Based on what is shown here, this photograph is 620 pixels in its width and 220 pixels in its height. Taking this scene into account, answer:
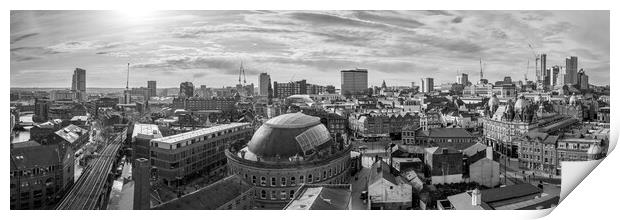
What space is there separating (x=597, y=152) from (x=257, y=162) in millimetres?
7426

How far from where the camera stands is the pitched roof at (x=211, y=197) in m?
7.19

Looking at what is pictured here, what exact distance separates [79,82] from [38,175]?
2728 millimetres

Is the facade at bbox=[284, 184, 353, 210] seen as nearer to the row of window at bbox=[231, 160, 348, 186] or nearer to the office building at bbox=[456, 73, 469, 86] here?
the row of window at bbox=[231, 160, 348, 186]

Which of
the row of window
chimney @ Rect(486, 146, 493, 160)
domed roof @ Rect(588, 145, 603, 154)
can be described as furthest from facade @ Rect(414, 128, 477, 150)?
the row of window

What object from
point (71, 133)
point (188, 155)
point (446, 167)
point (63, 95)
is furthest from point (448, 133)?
point (71, 133)

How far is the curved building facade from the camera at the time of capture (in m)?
9.59

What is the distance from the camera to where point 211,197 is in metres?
7.56

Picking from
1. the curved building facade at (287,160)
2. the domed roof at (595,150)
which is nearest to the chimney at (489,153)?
the domed roof at (595,150)

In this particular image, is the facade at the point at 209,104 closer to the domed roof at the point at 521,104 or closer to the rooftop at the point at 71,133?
the rooftop at the point at 71,133

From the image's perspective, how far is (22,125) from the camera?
970 cm

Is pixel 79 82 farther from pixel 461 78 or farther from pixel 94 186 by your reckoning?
pixel 461 78

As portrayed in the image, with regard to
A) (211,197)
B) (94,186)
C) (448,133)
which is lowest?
(94,186)

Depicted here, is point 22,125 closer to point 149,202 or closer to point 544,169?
point 149,202
